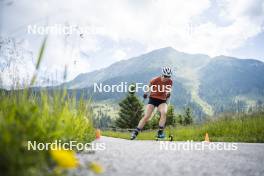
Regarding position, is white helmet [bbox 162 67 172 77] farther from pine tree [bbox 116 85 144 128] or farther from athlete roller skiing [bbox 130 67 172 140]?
pine tree [bbox 116 85 144 128]

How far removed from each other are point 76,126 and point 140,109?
168ft

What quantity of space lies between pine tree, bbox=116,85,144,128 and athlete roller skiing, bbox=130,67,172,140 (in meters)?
45.5

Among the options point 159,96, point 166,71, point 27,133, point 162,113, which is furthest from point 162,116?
→ point 27,133

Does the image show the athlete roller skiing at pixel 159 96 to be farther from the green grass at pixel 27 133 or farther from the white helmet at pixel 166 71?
the green grass at pixel 27 133

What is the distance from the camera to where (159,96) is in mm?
9875

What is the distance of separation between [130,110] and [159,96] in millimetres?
46504

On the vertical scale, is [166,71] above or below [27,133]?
above

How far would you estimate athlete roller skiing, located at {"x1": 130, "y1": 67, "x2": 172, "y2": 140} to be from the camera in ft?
31.8

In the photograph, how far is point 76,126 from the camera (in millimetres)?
5324

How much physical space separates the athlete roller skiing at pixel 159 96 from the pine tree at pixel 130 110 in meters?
45.5

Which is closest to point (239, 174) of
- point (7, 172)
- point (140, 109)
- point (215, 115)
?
point (7, 172)

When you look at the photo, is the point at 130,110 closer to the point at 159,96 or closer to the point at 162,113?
the point at 159,96

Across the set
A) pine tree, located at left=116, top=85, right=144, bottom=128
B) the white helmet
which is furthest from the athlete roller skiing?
pine tree, located at left=116, top=85, right=144, bottom=128

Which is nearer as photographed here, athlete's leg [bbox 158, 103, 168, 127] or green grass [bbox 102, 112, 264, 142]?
athlete's leg [bbox 158, 103, 168, 127]
